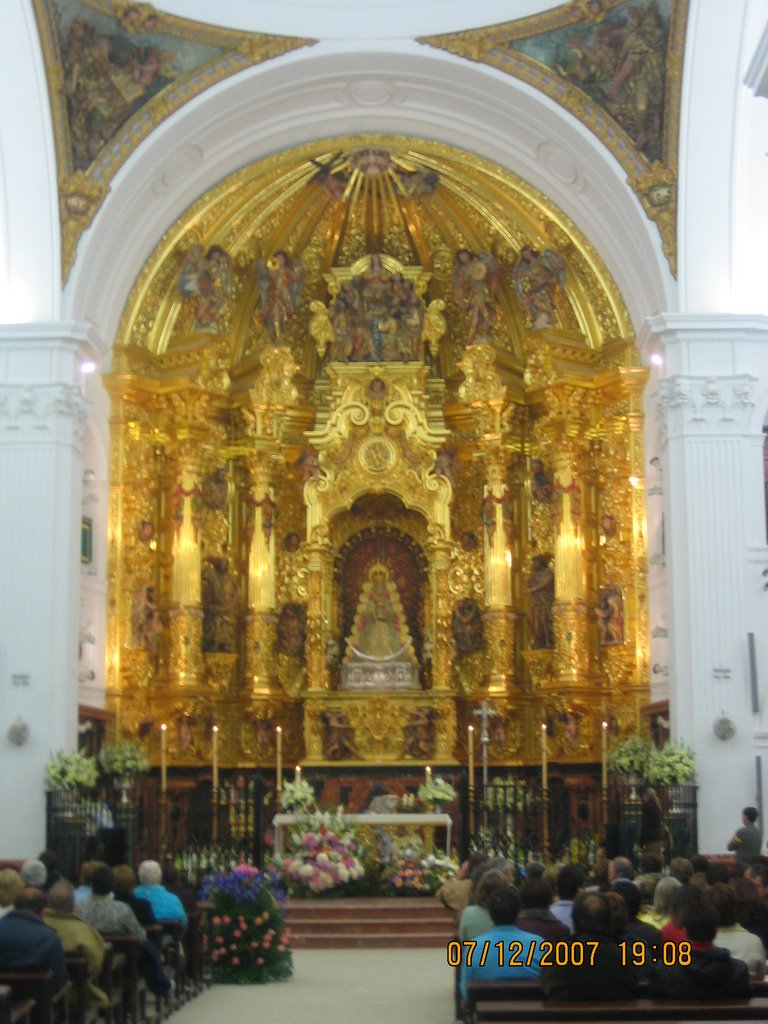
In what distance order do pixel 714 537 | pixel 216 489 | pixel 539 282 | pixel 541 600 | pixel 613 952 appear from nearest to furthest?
1. pixel 613 952
2. pixel 714 537
3. pixel 539 282
4. pixel 541 600
5. pixel 216 489

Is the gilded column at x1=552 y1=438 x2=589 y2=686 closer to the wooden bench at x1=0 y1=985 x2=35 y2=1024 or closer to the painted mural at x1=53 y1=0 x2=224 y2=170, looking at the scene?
the painted mural at x1=53 y1=0 x2=224 y2=170

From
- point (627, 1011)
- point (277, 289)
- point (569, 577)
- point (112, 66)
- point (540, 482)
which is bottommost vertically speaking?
point (627, 1011)

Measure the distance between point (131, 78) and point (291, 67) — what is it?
2.21 metres

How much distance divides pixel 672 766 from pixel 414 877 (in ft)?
11.5

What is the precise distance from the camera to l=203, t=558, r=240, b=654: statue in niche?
2531cm

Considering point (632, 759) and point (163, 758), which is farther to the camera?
point (163, 758)

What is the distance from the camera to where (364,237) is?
87.6ft

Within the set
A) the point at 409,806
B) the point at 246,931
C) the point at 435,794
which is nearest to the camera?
the point at 246,931

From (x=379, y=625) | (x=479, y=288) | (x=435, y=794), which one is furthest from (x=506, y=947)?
(x=479, y=288)

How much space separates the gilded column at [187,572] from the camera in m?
24.2

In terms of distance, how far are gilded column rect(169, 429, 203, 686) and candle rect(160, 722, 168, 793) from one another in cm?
99

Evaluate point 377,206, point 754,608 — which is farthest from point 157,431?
point 754,608

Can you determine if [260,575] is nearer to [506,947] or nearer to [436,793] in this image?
[436,793]

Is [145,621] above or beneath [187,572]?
beneath
